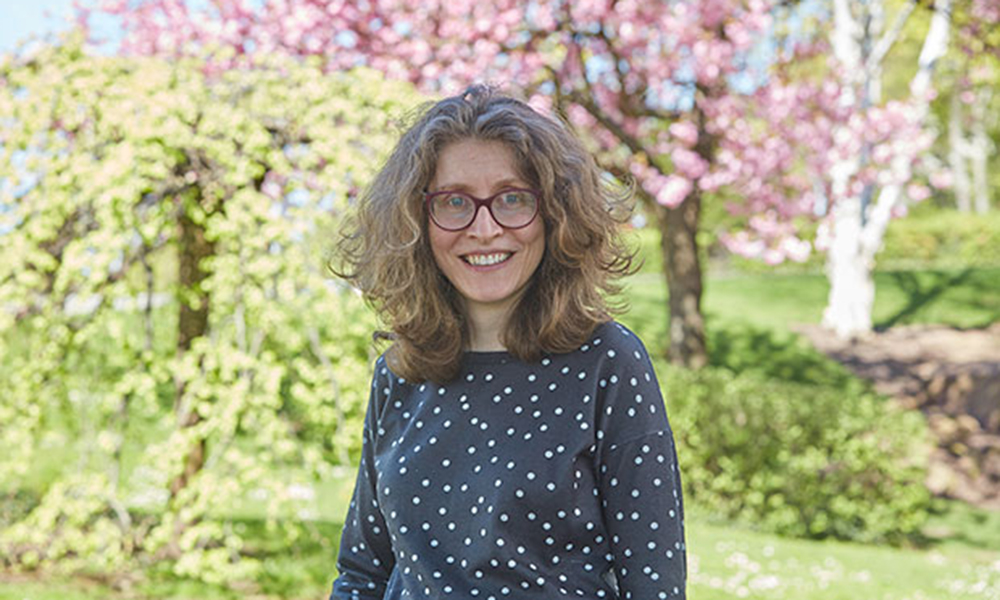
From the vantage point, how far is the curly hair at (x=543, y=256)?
1.51m

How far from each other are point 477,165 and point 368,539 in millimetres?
606

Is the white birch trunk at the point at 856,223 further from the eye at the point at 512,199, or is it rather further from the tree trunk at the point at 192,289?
the eye at the point at 512,199

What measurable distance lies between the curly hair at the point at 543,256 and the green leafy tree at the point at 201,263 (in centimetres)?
273

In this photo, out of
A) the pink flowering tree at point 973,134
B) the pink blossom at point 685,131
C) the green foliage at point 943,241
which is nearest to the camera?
the pink blossom at point 685,131

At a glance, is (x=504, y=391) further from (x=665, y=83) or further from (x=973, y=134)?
(x=973, y=134)

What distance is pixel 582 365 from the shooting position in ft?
4.83

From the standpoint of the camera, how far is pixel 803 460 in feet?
26.7

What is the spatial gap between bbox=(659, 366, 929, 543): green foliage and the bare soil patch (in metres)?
1.73

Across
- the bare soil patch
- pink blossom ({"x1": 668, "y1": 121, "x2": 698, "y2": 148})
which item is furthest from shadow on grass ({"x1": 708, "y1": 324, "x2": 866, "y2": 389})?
pink blossom ({"x1": 668, "y1": 121, "x2": 698, "y2": 148})

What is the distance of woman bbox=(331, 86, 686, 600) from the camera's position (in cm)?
141

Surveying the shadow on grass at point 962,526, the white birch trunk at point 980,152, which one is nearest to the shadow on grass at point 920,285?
the shadow on grass at point 962,526

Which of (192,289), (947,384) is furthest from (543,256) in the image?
(947,384)

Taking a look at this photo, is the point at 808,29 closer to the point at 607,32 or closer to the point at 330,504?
the point at 607,32

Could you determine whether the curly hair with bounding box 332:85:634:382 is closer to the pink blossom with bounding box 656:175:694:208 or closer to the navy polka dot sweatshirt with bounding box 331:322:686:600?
the navy polka dot sweatshirt with bounding box 331:322:686:600
